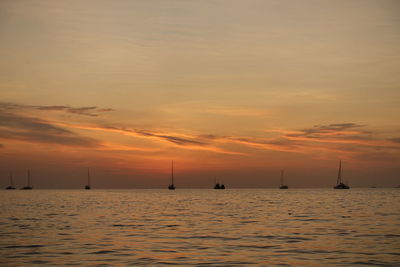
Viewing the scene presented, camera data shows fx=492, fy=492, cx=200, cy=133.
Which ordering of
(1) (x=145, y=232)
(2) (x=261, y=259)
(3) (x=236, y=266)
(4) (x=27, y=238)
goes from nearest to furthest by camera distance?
1. (3) (x=236, y=266)
2. (2) (x=261, y=259)
3. (4) (x=27, y=238)
4. (1) (x=145, y=232)

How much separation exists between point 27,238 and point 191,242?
42.1ft

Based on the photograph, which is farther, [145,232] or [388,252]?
[145,232]

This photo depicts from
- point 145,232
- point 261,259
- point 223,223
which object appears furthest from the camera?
point 223,223

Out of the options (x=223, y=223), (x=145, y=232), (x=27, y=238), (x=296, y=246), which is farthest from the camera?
(x=223, y=223)

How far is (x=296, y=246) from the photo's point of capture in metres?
33.2

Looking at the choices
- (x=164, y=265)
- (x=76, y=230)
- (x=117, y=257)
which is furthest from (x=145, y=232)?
(x=164, y=265)

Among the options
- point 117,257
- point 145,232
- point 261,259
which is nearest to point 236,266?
point 261,259

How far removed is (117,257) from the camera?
2886 cm

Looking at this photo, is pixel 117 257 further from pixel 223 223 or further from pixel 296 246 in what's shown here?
pixel 223 223

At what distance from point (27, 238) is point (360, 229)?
93.3 feet

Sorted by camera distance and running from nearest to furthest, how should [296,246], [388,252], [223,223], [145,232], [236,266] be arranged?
[236,266], [388,252], [296,246], [145,232], [223,223]

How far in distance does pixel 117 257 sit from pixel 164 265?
12.8 ft

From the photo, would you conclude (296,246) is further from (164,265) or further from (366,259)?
(164,265)

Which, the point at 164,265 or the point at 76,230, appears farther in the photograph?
the point at 76,230
